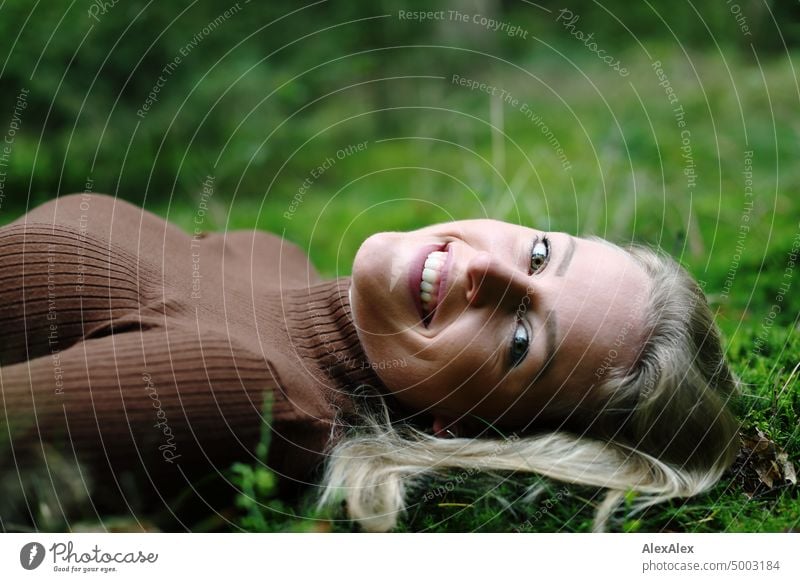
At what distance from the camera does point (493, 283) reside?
5.41 feet

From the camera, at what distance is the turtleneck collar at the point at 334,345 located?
1852 mm

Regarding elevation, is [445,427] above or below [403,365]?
below

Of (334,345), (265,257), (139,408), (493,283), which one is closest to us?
(139,408)

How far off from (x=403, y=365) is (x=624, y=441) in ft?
1.78

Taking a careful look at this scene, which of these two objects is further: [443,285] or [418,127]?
[418,127]

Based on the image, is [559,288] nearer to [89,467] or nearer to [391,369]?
[391,369]

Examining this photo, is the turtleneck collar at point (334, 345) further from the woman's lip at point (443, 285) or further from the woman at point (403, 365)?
the woman's lip at point (443, 285)

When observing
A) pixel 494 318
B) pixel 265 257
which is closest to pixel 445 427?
pixel 494 318

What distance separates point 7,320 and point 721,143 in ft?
10.7

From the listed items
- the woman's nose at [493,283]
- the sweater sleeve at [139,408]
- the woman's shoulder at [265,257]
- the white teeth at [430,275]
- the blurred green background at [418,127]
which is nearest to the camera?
the sweater sleeve at [139,408]

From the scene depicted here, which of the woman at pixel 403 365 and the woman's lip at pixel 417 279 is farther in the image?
the woman's lip at pixel 417 279

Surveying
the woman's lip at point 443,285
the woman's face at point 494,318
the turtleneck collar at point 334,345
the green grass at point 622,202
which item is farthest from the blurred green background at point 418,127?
the turtleneck collar at point 334,345

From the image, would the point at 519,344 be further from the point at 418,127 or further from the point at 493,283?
the point at 418,127

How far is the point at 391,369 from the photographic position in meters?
1.78
